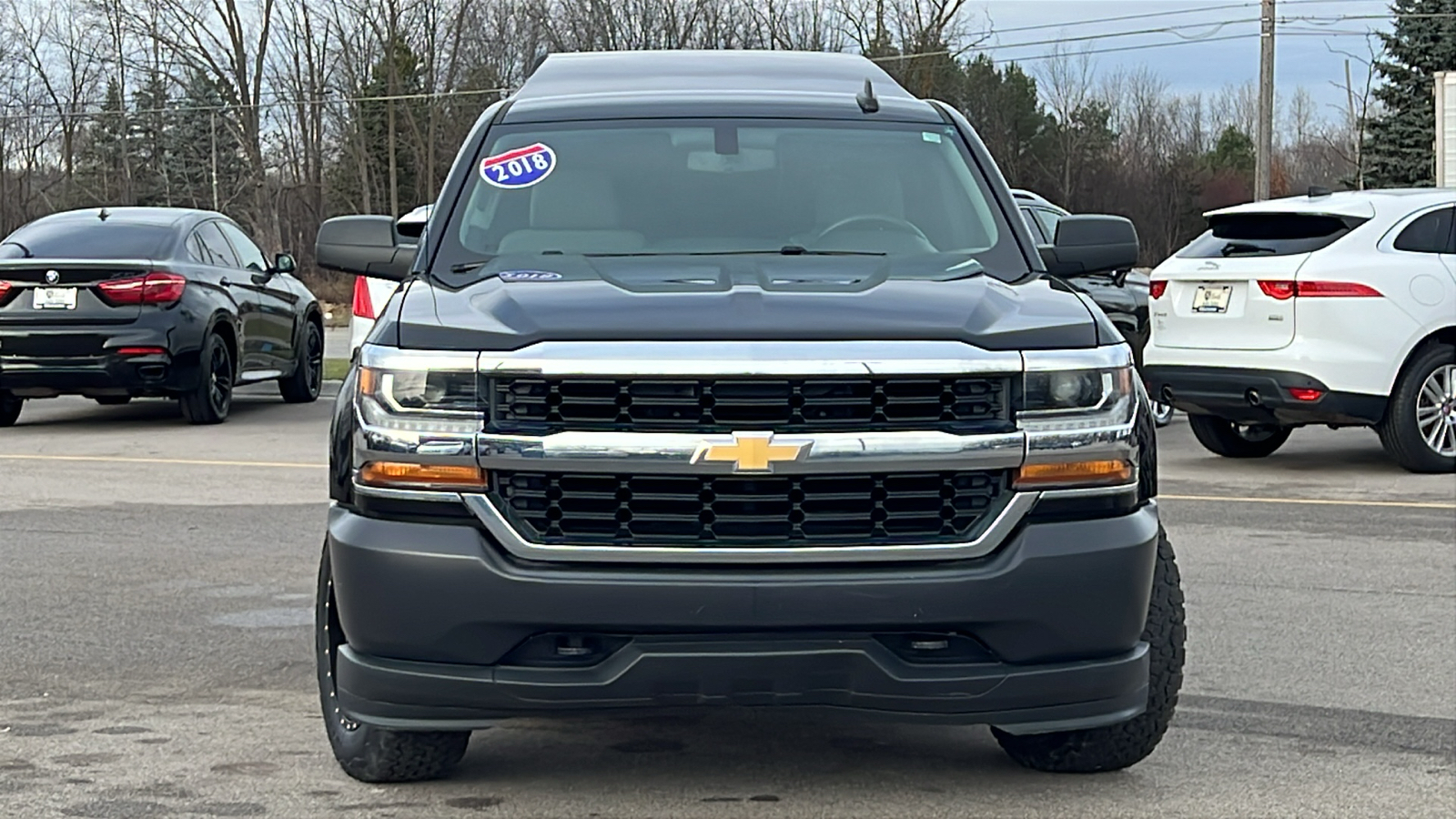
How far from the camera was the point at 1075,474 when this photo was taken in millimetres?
3875

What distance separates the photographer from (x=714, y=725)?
510cm

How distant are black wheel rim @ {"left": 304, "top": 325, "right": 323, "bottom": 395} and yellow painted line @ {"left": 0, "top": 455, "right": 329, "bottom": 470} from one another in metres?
4.24

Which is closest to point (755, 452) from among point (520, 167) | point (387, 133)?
point (520, 167)

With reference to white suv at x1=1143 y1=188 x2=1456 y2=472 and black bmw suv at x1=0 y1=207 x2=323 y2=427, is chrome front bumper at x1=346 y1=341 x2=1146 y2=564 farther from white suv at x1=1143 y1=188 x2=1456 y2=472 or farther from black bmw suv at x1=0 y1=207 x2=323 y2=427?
black bmw suv at x1=0 y1=207 x2=323 y2=427

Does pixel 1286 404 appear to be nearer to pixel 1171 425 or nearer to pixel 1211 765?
pixel 1171 425

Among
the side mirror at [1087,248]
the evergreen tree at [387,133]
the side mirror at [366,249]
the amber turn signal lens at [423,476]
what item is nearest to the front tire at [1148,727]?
A: the side mirror at [1087,248]

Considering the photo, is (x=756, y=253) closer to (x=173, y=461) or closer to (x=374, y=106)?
(x=173, y=461)

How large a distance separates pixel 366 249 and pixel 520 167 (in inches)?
20.9

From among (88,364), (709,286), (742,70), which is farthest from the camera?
(88,364)

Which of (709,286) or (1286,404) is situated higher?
(709,286)

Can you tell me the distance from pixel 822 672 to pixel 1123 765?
1155mm

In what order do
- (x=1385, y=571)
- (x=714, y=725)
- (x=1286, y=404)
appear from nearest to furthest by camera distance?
(x=714, y=725) → (x=1385, y=571) → (x=1286, y=404)

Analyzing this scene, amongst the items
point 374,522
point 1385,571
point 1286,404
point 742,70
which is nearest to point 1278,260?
point 1286,404

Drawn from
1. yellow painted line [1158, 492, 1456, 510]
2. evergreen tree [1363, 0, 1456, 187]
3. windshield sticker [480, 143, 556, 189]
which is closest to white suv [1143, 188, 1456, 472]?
yellow painted line [1158, 492, 1456, 510]
